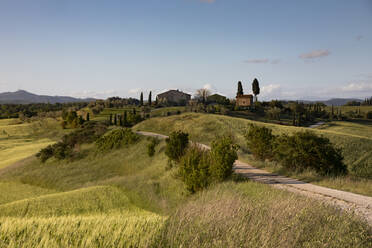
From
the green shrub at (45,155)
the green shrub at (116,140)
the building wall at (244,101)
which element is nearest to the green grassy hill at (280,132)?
the green shrub at (116,140)

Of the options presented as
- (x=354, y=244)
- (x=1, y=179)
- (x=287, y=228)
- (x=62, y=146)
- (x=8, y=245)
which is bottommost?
(x=1, y=179)

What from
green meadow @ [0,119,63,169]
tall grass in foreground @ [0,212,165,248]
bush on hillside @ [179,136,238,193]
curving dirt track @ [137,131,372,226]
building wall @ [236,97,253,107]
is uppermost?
building wall @ [236,97,253,107]

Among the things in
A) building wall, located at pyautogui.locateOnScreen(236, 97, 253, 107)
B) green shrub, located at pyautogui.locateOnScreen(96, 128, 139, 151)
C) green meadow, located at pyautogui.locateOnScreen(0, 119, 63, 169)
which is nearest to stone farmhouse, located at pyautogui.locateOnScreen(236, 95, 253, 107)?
building wall, located at pyautogui.locateOnScreen(236, 97, 253, 107)

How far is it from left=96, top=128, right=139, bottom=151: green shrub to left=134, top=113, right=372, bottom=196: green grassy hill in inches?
437

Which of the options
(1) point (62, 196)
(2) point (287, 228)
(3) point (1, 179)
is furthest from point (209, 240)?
(3) point (1, 179)

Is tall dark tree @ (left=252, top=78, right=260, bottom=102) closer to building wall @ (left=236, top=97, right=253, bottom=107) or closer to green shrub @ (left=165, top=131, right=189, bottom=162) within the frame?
building wall @ (left=236, top=97, right=253, bottom=107)

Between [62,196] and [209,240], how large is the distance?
40.8ft

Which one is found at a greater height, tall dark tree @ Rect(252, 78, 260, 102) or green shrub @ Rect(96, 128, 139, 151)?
tall dark tree @ Rect(252, 78, 260, 102)

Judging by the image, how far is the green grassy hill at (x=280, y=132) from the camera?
1272cm

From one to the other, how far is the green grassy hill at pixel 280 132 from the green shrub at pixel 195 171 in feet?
20.7

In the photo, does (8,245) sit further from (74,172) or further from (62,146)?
(62,146)

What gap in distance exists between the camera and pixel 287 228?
4703 millimetres

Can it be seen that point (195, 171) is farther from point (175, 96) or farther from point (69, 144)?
point (175, 96)

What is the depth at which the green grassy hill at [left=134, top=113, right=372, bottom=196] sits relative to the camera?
12720 mm
